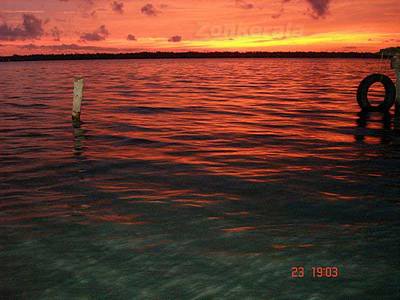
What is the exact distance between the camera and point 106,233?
6.95 metres

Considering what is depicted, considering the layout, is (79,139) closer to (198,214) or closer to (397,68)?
(198,214)

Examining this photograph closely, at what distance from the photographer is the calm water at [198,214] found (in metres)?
5.50

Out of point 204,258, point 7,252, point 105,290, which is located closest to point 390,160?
point 204,258

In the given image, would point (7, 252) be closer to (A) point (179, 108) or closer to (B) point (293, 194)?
(B) point (293, 194)

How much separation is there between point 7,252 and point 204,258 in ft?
10.4
